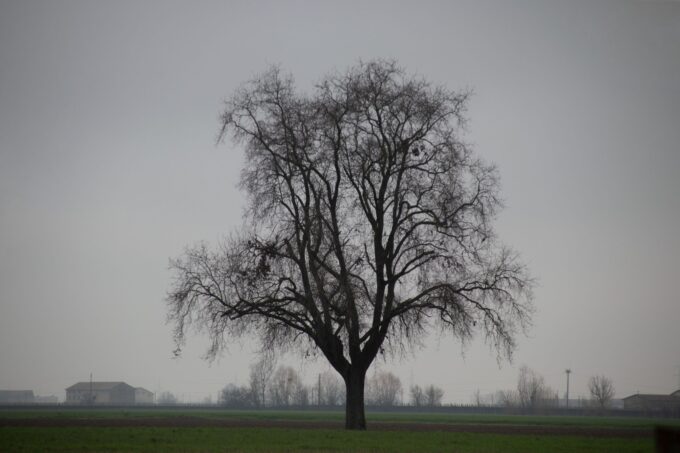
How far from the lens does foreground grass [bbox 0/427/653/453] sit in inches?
720

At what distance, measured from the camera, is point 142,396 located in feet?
552

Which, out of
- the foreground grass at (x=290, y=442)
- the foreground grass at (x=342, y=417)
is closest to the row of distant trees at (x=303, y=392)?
the foreground grass at (x=342, y=417)

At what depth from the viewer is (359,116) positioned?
26.5 meters

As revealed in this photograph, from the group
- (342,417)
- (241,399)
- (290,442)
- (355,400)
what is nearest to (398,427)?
(355,400)

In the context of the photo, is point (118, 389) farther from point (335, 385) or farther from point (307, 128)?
point (307, 128)

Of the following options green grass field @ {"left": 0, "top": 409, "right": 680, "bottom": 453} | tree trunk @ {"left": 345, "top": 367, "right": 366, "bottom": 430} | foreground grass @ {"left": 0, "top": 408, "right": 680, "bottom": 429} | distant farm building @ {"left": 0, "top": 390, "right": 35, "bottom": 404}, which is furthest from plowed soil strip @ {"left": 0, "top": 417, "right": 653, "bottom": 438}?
distant farm building @ {"left": 0, "top": 390, "right": 35, "bottom": 404}

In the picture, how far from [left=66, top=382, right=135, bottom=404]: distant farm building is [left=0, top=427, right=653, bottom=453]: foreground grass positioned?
125 m

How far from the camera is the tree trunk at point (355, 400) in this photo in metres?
26.3

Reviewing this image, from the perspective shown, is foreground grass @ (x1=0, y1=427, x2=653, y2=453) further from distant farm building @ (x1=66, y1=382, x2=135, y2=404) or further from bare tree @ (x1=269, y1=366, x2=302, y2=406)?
distant farm building @ (x1=66, y1=382, x2=135, y2=404)

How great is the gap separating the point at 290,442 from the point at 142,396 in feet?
512

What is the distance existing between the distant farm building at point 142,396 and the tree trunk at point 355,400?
467ft

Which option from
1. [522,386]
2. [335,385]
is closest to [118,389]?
[335,385]

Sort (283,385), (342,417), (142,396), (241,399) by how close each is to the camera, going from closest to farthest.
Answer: (342,417) < (241,399) < (283,385) < (142,396)

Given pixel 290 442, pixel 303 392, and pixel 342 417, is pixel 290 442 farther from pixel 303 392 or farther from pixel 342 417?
pixel 303 392
